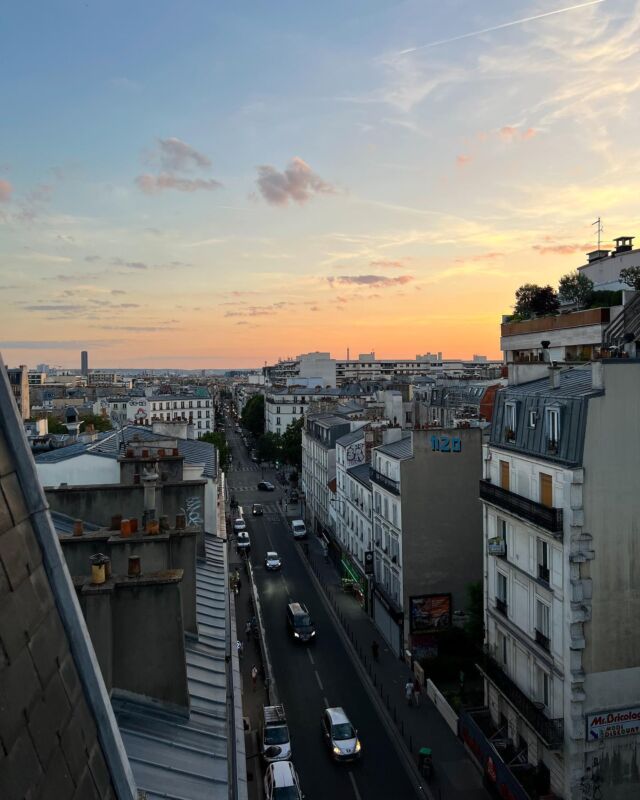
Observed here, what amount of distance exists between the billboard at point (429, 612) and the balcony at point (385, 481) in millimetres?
6463

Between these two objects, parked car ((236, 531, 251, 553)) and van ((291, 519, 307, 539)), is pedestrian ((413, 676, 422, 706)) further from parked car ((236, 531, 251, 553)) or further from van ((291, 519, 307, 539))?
van ((291, 519, 307, 539))

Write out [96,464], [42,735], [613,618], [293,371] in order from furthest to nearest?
[293,371] → [96,464] → [613,618] → [42,735]

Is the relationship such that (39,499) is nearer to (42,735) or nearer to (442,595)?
(42,735)

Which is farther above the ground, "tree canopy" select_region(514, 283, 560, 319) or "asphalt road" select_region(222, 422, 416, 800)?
"tree canopy" select_region(514, 283, 560, 319)

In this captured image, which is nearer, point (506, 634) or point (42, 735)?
point (42, 735)

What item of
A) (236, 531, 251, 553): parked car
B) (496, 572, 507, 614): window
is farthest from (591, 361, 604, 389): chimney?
(236, 531, 251, 553): parked car

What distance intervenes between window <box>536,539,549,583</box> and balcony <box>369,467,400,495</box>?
14.6m

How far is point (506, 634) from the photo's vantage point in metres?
27.9

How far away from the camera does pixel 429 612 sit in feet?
128

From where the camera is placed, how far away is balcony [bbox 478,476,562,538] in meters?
23.7

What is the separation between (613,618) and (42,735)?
24.1 meters

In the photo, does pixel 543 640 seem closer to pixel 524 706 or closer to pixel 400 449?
pixel 524 706

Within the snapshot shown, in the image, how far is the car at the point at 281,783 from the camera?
958 inches

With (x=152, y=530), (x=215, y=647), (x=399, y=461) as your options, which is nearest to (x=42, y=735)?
(x=152, y=530)
